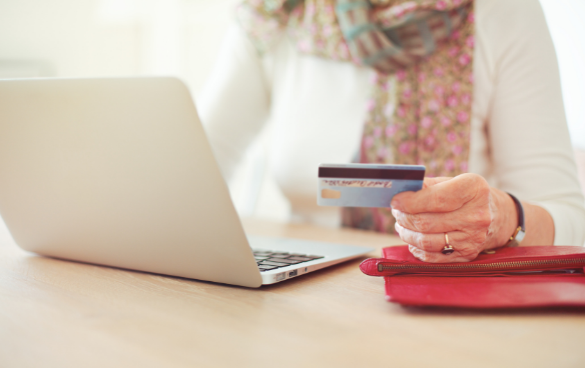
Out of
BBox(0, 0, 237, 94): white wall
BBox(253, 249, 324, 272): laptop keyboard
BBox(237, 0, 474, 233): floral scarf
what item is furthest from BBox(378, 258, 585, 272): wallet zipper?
BBox(0, 0, 237, 94): white wall

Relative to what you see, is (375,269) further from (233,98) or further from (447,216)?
(233,98)

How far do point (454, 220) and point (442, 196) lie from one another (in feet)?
0.12

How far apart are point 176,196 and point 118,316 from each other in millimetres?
115

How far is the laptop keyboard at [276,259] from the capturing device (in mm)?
470

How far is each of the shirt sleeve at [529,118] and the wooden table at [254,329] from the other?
44cm

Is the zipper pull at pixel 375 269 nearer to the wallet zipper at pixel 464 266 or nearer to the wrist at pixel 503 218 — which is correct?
the wallet zipper at pixel 464 266

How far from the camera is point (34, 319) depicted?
1.12 feet

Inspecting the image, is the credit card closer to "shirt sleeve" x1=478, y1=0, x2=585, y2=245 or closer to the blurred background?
"shirt sleeve" x1=478, y1=0, x2=585, y2=245

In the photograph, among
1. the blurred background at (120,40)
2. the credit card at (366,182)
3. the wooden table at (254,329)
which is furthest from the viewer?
the blurred background at (120,40)

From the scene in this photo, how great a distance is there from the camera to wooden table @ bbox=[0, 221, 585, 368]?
0.28 meters

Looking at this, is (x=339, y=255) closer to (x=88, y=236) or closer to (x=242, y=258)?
(x=242, y=258)

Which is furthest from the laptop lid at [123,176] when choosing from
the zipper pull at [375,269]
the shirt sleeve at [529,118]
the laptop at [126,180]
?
the shirt sleeve at [529,118]

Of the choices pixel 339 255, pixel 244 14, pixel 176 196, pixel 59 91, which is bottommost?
pixel 339 255

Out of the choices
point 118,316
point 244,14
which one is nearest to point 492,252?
point 118,316
